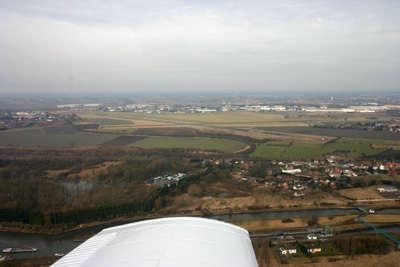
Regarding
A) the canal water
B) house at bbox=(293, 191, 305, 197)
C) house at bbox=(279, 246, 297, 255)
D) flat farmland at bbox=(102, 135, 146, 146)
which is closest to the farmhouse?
the canal water

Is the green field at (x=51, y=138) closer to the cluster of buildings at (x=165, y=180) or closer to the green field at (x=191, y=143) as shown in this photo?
the green field at (x=191, y=143)

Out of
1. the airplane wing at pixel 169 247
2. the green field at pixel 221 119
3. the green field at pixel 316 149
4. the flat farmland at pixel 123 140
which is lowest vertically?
the green field at pixel 316 149

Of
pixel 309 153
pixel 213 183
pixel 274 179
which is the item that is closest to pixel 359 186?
pixel 274 179

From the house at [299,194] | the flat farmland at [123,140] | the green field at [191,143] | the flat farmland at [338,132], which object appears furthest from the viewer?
the flat farmland at [338,132]

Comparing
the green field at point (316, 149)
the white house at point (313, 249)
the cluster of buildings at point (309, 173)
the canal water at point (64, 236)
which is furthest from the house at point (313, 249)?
the green field at point (316, 149)

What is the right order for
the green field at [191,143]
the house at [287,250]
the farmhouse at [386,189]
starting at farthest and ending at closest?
the green field at [191,143] → the farmhouse at [386,189] → the house at [287,250]

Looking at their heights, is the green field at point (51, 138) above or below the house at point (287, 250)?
above

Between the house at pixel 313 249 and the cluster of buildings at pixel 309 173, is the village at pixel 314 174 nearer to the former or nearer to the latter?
the cluster of buildings at pixel 309 173

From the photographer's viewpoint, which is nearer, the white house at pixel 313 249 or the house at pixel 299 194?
the white house at pixel 313 249
